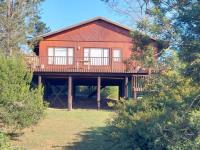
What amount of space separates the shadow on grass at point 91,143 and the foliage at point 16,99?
2045 millimetres

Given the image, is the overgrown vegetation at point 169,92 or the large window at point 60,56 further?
the large window at point 60,56

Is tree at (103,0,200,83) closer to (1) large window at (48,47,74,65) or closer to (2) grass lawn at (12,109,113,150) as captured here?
(2) grass lawn at (12,109,113,150)

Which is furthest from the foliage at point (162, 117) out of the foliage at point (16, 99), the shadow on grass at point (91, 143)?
the foliage at point (16, 99)

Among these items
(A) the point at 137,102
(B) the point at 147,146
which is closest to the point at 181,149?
(B) the point at 147,146

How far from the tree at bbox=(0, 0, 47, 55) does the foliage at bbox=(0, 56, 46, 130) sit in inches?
637

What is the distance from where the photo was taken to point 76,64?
31594 mm

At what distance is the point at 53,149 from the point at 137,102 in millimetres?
3944

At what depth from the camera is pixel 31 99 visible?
1903 centimetres

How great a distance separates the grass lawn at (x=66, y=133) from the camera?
1756 cm

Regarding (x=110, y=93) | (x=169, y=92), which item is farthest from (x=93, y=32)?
(x=169, y=92)

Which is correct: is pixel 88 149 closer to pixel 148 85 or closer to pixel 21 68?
pixel 148 85

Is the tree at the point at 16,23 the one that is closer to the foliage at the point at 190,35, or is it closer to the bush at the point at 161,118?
the bush at the point at 161,118

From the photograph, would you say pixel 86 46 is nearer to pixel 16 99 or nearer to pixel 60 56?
pixel 60 56

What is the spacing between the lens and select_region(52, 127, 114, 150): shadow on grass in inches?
668
